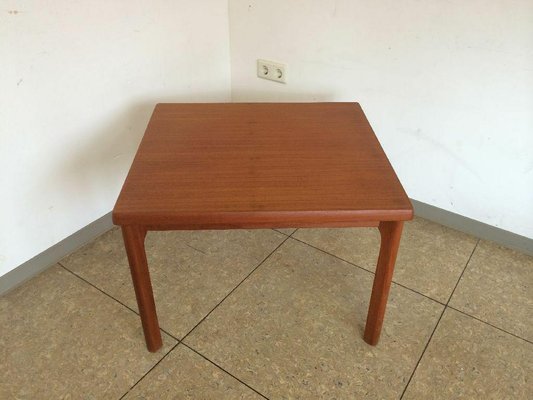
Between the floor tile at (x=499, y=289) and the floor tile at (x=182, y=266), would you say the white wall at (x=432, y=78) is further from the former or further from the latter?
the floor tile at (x=182, y=266)

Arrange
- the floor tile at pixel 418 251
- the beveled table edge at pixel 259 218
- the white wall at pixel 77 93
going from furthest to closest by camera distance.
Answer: the floor tile at pixel 418 251
the white wall at pixel 77 93
the beveled table edge at pixel 259 218

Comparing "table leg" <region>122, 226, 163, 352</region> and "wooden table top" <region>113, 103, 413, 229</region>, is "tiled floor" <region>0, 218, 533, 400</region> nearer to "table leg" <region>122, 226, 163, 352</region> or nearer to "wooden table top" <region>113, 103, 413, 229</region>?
"table leg" <region>122, 226, 163, 352</region>

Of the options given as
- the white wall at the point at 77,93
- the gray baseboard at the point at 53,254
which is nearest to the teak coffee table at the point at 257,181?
the white wall at the point at 77,93

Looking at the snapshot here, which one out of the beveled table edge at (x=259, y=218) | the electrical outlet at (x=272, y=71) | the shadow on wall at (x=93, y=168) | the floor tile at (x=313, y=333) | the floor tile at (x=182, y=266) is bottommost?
the floor tile at (x=182, y=266)

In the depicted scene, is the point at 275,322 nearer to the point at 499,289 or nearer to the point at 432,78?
the point at 499,289

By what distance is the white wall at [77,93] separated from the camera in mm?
1256

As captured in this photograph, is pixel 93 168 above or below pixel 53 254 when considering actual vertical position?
above

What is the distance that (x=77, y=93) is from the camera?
1.41 m

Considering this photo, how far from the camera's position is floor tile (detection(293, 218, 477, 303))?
4.96ft

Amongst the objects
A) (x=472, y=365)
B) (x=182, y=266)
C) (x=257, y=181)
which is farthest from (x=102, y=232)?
(x=472, y=365)

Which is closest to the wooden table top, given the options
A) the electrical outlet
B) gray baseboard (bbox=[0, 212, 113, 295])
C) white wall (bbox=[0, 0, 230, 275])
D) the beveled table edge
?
the beveled table edge

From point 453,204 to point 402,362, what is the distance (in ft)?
2.45

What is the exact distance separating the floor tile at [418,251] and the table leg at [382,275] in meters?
0.32

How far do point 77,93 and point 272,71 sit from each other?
84 cm
